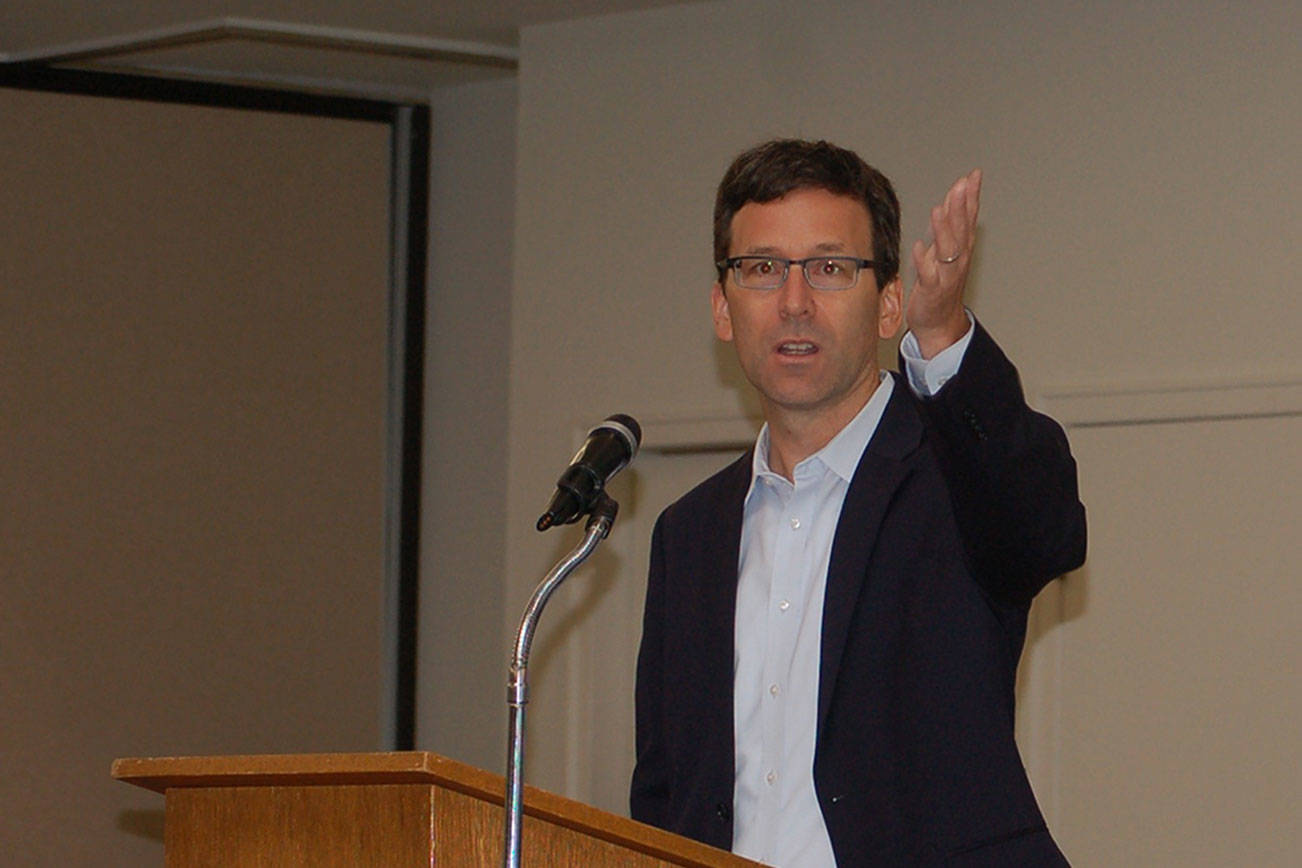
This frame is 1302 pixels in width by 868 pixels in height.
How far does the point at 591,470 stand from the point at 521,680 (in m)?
0.24

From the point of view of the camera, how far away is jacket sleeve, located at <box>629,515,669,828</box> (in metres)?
2.65

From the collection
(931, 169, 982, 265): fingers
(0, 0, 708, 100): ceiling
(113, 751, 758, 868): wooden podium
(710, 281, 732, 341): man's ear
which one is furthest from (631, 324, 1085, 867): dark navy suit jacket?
(0, 0, 708, 100): ceiling

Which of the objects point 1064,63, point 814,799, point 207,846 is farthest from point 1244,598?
point 207,846

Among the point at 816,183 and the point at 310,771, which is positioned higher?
the point at 816,183

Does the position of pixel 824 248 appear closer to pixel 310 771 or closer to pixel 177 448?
pixel 310 771

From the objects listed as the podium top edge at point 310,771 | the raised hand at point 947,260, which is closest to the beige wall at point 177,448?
the podium top edge at point 310,771

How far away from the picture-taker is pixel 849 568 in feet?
7.89

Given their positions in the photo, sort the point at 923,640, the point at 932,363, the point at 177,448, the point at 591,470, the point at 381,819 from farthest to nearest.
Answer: the point at 177,448, the point at 923,640, the point at 932,363, the point at 591,470, the point at 381,819

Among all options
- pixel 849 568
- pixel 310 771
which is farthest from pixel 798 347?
pixel 310 771

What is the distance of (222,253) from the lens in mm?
5598

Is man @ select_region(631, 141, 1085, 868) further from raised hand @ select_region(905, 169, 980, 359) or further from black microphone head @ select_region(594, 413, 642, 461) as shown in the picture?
black microphone head @ select_region(594, 413, 642, 461)

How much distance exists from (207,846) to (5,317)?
148 inches

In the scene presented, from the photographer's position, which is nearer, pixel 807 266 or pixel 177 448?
pixel 807 266

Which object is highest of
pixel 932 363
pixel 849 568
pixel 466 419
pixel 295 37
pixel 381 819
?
pixel 295 37
